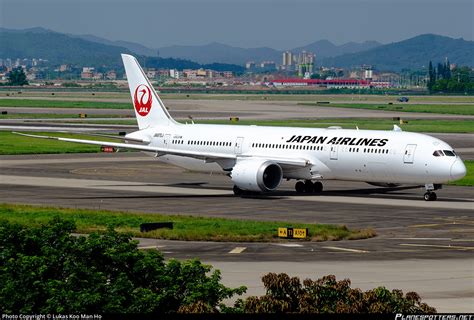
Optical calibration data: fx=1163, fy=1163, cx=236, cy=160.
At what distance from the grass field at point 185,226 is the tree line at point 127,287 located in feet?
59.7

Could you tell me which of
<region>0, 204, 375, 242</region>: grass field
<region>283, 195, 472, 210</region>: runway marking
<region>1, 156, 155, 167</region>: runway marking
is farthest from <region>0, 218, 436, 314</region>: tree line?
<region>1, 156, 155, 167</region>: runway marking

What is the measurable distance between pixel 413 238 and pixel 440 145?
18.6 meters

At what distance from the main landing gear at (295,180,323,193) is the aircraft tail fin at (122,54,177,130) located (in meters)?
13.4

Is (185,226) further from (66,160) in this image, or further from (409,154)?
(66,160)

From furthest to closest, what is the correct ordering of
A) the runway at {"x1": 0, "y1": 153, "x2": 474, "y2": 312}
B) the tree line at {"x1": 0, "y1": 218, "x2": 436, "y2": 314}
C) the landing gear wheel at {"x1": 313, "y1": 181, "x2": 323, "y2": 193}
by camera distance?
the landing gear wheel at {"x1": 313, "y1": 181, "x2": 323, "y2": 193}
the runway at {"x1": 0, "y1": 153, "x2": 474, "y2": 312}
the tree line at {"x1": 0, "y1": 218, "x2": 436, "y2": 314}

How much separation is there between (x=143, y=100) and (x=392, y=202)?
24068mm

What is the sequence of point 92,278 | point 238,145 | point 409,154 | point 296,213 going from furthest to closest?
point 238,145 → point 409,154 → point 296,213 → point 92,278

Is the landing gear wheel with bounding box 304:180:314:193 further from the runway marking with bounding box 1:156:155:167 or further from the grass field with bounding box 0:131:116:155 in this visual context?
the grass field with bounding box 0:131:116:155

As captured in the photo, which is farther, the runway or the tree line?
the runway

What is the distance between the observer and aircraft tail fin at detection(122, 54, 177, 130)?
86.7m

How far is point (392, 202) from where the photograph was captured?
71.8 m

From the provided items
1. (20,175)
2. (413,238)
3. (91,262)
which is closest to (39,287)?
(91,262)

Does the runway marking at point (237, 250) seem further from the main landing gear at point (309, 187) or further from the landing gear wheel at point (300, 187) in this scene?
the landing gear wheel at point (300, 187)

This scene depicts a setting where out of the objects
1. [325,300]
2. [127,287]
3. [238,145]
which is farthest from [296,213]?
[325,300]
